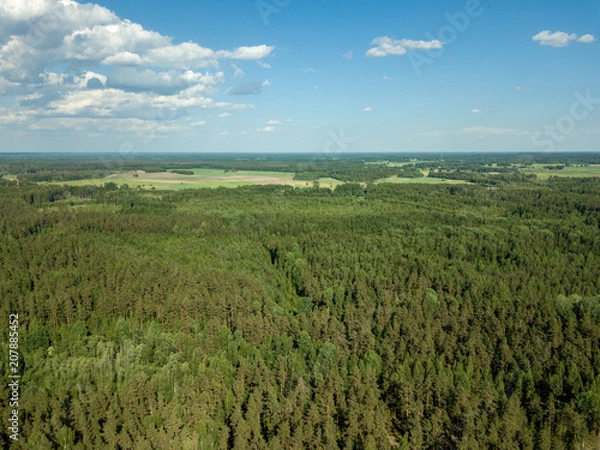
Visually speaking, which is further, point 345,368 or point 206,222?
point 206,222

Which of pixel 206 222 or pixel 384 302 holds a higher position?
pixel 206 222

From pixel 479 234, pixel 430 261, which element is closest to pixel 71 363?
pixel 430 261

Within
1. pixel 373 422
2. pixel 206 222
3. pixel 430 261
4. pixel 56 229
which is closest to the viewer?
pixel 373 422

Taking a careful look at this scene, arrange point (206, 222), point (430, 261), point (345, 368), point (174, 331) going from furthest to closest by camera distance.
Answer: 1. point (206, 222)
2. point (430, 261)
3. point (174, 331)
4. point (345, 368)

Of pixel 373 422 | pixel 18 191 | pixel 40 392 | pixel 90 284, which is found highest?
pixel 18 191

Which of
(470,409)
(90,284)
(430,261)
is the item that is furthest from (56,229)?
(470,409)

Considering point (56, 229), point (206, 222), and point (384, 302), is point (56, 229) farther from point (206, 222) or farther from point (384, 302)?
point (384, 302)
